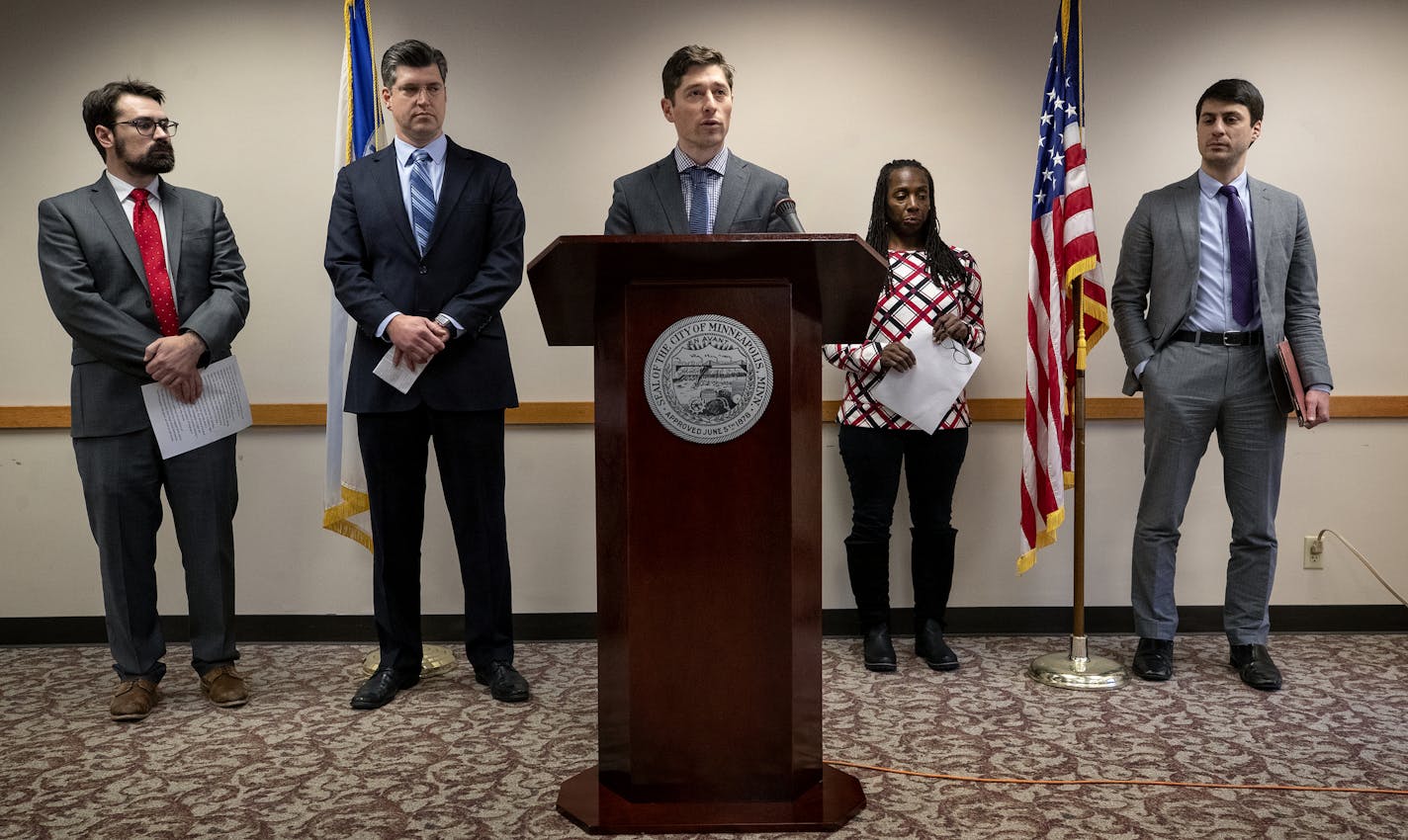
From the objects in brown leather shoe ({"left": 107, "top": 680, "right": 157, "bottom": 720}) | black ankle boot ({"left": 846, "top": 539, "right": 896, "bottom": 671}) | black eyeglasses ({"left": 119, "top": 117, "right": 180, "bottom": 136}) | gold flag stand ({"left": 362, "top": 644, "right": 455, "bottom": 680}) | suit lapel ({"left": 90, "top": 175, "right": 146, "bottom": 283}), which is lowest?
gold flag stand ({"left": 362, "top": 644, "right": 455, "bottom": 680})

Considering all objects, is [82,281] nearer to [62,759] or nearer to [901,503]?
[62,759]

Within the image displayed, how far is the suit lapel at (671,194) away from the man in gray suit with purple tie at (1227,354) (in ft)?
5.82

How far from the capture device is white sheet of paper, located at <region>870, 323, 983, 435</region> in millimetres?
3672

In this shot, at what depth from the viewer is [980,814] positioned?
240 cm

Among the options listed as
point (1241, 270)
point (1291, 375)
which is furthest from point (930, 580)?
point (1241, 270)

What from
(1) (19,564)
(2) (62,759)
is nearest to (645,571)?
(2) (62,759)

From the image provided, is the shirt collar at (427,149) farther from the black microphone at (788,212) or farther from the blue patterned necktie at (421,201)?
the black microphone at (788,212)

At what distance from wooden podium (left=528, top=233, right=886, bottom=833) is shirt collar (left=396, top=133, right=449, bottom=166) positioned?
1409 mm

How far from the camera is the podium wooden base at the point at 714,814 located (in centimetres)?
216

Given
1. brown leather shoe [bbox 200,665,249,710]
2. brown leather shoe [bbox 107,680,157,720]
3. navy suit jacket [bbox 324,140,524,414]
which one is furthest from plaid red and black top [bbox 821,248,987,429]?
brown leather shoe [bbox 107,680,157,720]

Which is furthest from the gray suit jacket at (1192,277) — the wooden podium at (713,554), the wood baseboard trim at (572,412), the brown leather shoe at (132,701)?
the brown leather shoe at (132,701)

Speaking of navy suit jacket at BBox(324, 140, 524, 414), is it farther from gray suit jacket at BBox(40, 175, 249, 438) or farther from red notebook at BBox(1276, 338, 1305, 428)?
red notebook at BBox(1276, 338, 1305, 428)

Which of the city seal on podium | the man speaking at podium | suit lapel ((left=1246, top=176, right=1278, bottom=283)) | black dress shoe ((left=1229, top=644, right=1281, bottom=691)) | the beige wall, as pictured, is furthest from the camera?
the beige wall

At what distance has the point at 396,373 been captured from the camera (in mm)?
3197
